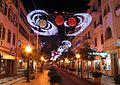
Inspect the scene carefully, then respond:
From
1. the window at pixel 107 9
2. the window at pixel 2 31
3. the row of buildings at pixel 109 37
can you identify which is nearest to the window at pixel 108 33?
the row of buildings at pixel 109 37

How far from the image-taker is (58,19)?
21.9m

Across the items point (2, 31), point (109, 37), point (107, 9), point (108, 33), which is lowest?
point (109, 37)

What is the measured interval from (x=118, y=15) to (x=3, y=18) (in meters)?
15.2

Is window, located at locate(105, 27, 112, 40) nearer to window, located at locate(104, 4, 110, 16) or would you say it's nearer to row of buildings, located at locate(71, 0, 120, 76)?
row of buildings, located at locate(71, 0, 120, 76)

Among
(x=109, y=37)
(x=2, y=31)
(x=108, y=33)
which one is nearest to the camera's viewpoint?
(x=2, y=31)

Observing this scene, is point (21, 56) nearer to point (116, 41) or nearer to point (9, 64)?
point (9, 64)

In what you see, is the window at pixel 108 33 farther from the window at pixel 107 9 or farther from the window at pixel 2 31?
the window at pixel 2 31

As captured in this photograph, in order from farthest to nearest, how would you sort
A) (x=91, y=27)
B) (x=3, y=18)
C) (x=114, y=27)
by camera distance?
1. (x=91, y=27)
2. (x=114, y=27)
3. (x=3, y=18)

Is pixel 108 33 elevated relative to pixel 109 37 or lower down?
elevated

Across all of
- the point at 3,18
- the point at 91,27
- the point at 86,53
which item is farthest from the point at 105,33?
the point at 3,18

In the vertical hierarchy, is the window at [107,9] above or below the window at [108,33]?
above

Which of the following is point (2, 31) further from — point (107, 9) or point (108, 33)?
point (107, 9)

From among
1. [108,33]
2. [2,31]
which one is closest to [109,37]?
[108,33]

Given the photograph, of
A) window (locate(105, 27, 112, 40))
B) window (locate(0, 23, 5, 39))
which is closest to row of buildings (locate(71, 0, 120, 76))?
window (locate(105, 27, 112, 40))
